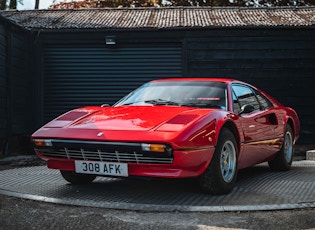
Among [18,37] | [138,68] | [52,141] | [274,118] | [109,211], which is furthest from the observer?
[138,68]

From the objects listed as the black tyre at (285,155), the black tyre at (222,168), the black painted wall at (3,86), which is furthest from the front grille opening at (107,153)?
the black painted wall at (3,86)

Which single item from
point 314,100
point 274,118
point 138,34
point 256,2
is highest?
point 256,2

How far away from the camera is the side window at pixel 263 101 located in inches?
220

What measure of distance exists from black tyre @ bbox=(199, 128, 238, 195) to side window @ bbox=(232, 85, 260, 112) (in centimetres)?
80

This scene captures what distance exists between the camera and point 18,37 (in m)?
10.6

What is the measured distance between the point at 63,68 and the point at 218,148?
8221 millimetres

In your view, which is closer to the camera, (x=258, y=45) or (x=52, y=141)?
(x=52, y=141)

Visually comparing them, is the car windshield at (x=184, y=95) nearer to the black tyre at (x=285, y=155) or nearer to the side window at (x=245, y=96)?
the side window at (x=245, y=96)

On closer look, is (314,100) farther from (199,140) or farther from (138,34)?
(199,140)

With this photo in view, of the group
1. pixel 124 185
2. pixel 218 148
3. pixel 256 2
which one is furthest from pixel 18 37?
pixel 256 2

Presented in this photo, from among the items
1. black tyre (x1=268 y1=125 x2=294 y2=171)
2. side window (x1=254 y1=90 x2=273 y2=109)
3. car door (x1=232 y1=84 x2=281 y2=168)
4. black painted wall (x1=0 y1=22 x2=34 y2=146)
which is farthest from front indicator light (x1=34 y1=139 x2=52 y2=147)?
black painted wall (x1=0 y1=22 x2=34 y2=146)

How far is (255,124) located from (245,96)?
43 cm

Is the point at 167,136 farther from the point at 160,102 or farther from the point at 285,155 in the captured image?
the point at 285,155

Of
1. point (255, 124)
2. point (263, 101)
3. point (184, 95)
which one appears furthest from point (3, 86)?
point (255, 124)
